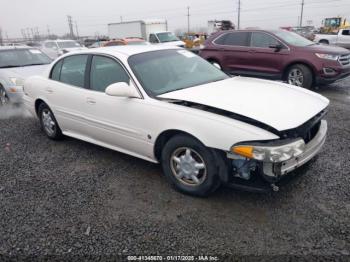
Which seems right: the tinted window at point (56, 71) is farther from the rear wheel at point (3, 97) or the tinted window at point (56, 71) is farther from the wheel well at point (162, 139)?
the rear wheel at point (3, 97)

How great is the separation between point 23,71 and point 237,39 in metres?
5.89

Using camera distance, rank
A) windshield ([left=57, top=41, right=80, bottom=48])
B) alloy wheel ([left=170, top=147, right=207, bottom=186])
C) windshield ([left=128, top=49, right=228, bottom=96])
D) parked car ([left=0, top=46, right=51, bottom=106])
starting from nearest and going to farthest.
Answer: alloy wheel ([left=170, top=147, right=207, bottom=186]) < windshield ([left=128, top=49, right=228, bottom=96]) < parked car ([left=0, top=46, right=51, bottom=106]) < windshield ([left=57, top=41, right=80, bottom=48])

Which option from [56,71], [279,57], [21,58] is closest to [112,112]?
[56,71]

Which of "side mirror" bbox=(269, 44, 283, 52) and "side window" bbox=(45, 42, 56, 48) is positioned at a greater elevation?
"side mirror" bbox=(269, 44, 283, 52)

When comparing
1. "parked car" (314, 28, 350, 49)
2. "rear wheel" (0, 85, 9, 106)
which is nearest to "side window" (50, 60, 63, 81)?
"rear wheel" (0, 85, 9, 106)

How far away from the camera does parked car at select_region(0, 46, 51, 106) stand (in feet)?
21.9

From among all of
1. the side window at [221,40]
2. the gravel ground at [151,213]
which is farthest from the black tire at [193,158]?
the side window at [221,40]

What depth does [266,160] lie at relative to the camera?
257 centimetres

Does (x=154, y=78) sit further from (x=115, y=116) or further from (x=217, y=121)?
(x=217, y=121)

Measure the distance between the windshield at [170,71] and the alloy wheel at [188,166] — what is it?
76 centimetres

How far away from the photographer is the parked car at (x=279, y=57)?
7582mm

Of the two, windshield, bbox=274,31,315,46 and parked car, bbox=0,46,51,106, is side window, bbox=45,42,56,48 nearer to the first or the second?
parked car, bbox=0,46,51,106

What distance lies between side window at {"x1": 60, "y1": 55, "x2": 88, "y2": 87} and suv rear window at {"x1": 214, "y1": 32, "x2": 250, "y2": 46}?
5797 millimetres

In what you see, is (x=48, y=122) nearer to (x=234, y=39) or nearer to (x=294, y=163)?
(x=294, y=163)
